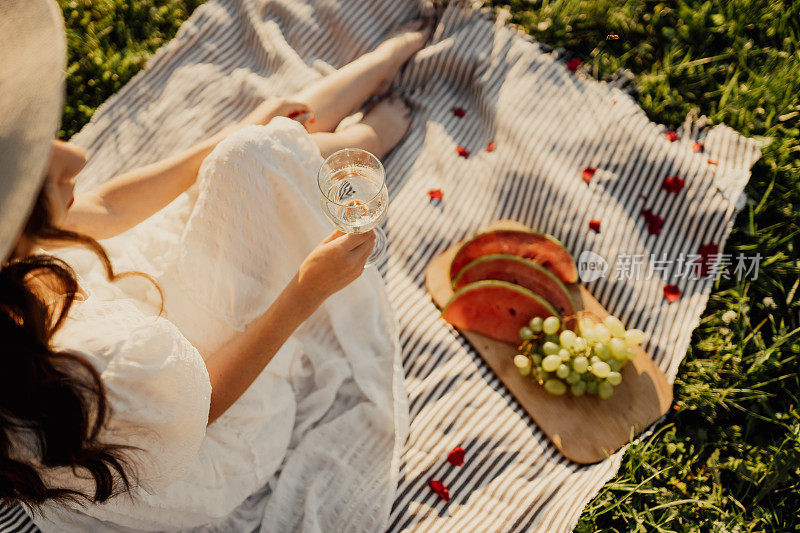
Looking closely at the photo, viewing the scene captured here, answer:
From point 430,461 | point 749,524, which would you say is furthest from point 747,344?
point 430,461

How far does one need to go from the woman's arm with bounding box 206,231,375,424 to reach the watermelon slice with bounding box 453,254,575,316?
0.84 meters

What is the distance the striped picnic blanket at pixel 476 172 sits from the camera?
2.10 metres

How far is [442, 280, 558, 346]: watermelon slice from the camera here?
224cm

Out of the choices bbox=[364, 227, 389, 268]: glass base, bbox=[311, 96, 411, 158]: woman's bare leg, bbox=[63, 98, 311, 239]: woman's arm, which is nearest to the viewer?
bbox=[63, 98, 311, 239]: woman's arm

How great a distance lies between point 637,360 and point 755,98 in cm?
143

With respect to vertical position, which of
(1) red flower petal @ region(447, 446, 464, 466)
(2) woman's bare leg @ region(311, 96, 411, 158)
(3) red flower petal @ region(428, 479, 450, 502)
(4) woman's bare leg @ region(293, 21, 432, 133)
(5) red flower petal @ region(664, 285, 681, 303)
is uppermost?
(4) woman's bare leg @ region(293, 21, 432, 133)

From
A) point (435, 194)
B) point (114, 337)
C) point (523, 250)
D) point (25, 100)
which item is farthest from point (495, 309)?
point (25, 100)

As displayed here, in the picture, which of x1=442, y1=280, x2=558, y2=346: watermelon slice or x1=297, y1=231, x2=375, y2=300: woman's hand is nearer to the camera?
x1=297, y1=231, x2=375, y2=300: woman's hand

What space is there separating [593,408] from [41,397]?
1.79 metres

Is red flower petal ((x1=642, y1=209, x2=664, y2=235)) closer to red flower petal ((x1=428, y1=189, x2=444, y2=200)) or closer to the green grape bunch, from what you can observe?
the green grape bunch

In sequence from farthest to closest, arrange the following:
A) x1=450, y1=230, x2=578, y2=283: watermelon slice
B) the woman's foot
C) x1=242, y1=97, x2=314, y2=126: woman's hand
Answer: the woman's foot → x1=450, y1=230, x2=578, y2=283: watermelon slice → x1=242, y1=97, x2=314, y2=126: woman's hand

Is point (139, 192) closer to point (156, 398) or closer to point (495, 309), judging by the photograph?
point (156, 398)

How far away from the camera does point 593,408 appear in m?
2.15

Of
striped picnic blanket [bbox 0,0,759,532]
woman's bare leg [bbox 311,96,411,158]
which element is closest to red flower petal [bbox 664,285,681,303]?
striped picnic blanket [bbox 0,0,759,532]
